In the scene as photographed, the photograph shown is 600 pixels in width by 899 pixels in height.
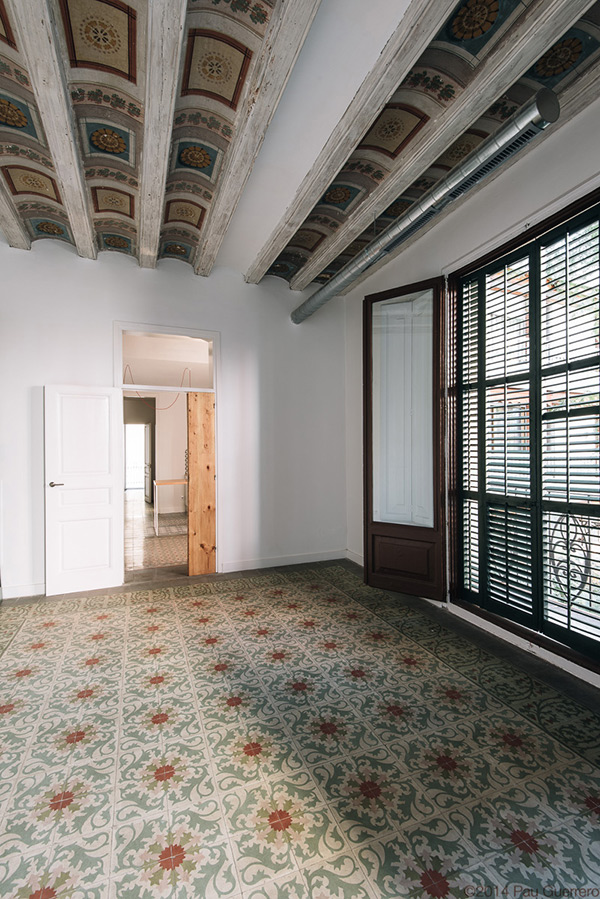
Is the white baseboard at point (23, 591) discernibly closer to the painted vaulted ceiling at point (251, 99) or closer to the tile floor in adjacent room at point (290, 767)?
the tile floor in adjacent room at point (290, 767)

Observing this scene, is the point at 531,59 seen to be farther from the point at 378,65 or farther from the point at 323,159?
the point at 323,159

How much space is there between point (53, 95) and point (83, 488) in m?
3.31

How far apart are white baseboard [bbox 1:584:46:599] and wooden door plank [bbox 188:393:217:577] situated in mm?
1493

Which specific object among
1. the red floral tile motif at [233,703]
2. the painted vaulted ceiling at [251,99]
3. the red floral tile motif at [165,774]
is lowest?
the red floral tile motif at [165,774]

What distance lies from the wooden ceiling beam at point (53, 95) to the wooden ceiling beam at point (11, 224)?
0.45 metres

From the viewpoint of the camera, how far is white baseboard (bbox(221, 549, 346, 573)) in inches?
204

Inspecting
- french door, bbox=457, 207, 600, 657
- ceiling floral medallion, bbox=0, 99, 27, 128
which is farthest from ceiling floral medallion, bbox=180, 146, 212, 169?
french door, bbox=457, 207, 600, 657

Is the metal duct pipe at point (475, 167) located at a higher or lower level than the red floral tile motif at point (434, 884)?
higher

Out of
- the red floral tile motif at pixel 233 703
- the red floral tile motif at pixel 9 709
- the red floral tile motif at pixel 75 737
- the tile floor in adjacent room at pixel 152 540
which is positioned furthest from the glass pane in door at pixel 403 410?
the red floral tile motif at pixel 9 709

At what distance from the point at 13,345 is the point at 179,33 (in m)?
3.42

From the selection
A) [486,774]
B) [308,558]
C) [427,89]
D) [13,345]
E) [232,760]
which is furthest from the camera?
[308,558]

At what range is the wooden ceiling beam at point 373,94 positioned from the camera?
1.93 meters

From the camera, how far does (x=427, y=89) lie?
245cm

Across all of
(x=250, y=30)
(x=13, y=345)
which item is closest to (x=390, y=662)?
(x=250, y=30)
